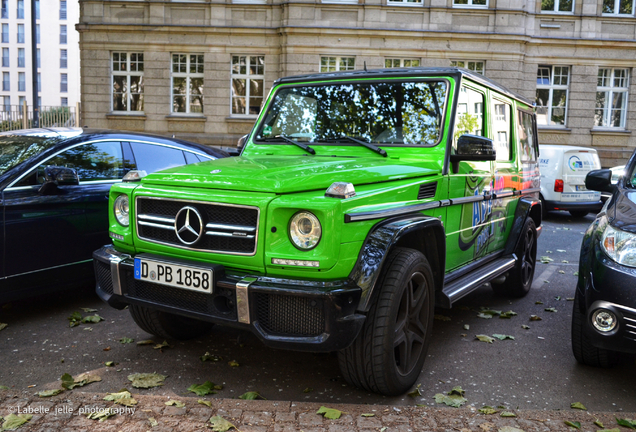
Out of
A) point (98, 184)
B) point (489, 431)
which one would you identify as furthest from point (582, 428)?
point (98, 184)

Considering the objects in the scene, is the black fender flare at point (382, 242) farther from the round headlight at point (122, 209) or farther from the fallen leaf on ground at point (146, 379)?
the round headlight at point (122, 209)

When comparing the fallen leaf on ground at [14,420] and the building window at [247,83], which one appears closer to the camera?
the fallen leaf on ground at [14,420]

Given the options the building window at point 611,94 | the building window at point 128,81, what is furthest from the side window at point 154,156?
the building window at point 611,94

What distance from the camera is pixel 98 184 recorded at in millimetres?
5270

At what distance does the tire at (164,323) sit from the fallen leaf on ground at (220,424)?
123 cm

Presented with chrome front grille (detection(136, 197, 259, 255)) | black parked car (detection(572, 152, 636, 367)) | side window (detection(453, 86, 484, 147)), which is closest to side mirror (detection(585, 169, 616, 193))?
black parked car (detection(572, 152, 636, 367))

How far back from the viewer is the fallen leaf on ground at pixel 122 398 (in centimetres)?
329

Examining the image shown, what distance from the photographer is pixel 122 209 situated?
3766 millimetres

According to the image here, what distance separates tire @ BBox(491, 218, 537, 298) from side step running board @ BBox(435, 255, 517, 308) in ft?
1.09

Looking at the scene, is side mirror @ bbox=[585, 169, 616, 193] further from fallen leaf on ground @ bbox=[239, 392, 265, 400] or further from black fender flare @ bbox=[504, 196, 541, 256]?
fallen leaf on ground @ bbox=[239, 392, 265, 400]

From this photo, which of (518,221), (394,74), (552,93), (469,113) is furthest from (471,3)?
(394,74)

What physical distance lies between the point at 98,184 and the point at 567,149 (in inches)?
460

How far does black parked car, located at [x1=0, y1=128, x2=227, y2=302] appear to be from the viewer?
4539 mm

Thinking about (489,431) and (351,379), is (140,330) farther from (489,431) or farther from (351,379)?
(489,431)
